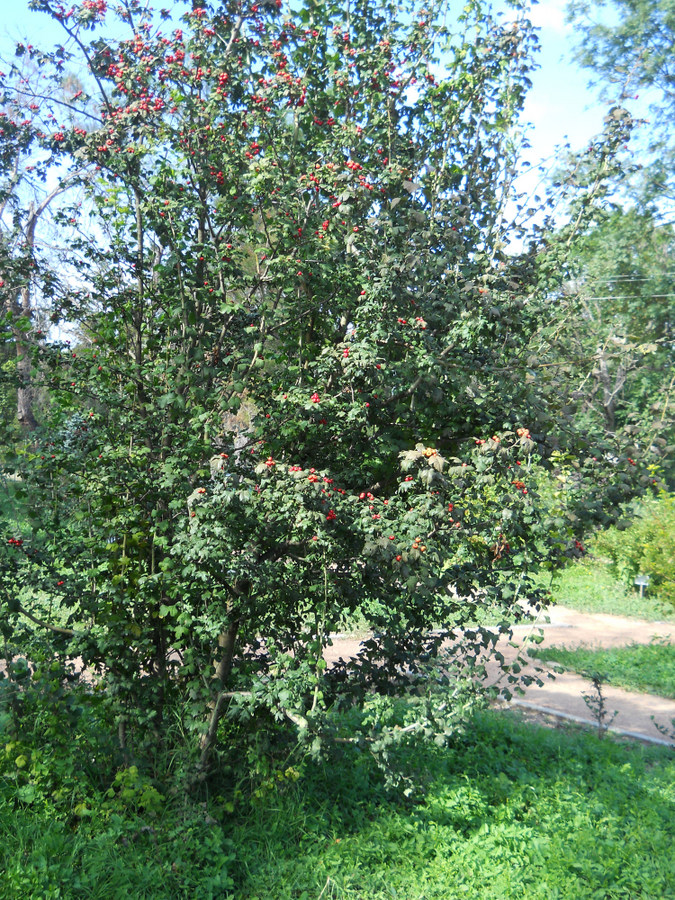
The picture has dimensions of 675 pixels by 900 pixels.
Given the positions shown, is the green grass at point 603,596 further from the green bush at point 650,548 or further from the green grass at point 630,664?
the green grass at point 630,664

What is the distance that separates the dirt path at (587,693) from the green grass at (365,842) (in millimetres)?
1034

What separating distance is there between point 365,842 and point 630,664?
179 inches

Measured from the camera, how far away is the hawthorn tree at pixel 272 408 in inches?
130

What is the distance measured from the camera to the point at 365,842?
3680 millimetres

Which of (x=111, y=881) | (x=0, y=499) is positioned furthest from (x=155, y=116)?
(x=111, y=881)

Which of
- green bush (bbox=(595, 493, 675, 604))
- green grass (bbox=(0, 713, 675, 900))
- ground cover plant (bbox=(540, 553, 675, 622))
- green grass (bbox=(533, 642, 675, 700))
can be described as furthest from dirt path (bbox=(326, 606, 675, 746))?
green grass (bbox=(0, 713, 675, 900))

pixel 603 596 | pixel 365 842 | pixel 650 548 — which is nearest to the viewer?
pixel 365 842

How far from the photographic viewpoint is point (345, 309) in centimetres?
388

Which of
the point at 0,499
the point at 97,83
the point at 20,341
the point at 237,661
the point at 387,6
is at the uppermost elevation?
the point at 387,6

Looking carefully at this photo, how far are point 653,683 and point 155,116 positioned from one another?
6464 millimetres

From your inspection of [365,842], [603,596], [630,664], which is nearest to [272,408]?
[365,842]

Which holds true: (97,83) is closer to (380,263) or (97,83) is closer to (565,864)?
(380,263)

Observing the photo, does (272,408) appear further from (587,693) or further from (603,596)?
(603,596)

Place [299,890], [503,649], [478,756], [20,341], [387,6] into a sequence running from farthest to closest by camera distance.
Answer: [503,649]
[478,756]
[387,6]
[20,341]
[299,890]
